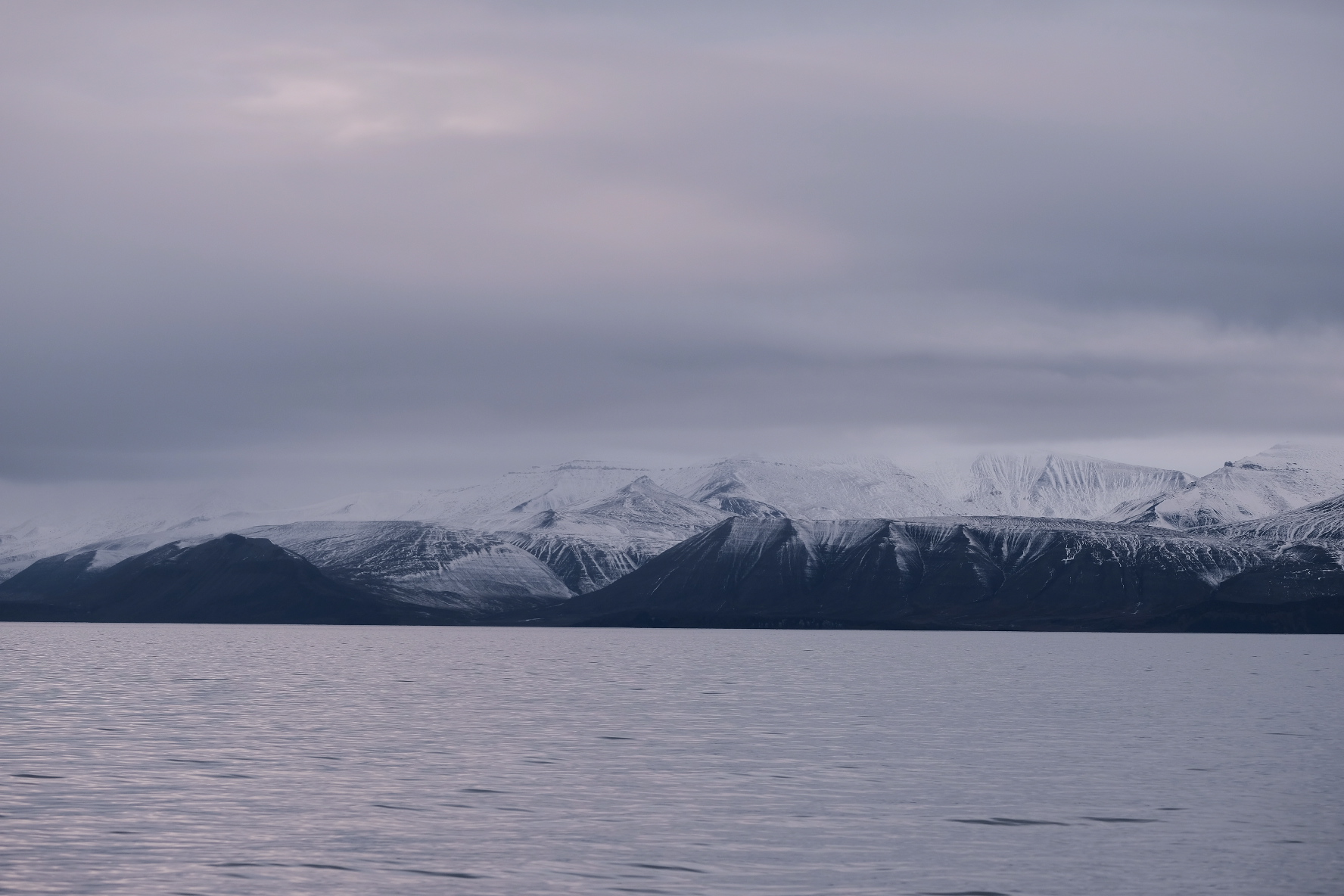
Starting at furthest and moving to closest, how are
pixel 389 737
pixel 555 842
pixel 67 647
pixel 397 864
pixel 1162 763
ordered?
pixel 67 647, pixel 389 737, pixel 1162 763, pixel 555 842, pixel 397 864

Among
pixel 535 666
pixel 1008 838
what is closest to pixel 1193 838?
pixel 1008 838

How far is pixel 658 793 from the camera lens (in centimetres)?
5034

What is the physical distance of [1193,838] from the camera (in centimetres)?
4294

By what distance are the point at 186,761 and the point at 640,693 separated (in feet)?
158

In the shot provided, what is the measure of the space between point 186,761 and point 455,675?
71.3 meters

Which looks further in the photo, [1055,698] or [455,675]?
[455,675]

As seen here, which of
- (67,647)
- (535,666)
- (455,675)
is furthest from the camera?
(67,647)

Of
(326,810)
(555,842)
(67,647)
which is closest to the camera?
(555,842)

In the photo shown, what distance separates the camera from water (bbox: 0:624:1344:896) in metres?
36.8

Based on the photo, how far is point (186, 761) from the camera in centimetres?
5650

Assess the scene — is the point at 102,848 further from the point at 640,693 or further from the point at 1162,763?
the point at 640,693

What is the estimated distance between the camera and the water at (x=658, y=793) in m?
36.8

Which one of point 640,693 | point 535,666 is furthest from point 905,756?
point 535,666

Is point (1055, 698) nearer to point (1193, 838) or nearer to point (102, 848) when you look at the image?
point (1193, 838)
